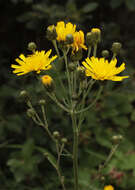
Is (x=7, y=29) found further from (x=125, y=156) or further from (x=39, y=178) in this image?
(x=125, y=156)

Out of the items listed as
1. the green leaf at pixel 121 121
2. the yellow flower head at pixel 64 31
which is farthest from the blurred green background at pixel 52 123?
the yellow flower head at pixel 64 31

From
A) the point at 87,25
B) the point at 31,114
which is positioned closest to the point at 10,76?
the point at 87,25

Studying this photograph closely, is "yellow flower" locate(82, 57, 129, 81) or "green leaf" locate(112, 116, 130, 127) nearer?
"yellow flower" locate(82, 57, 129, 81)

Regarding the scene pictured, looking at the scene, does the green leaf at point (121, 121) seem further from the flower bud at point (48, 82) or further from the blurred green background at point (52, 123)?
the flower bud at point (48, 82)

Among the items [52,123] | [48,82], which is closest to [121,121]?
[52,123]

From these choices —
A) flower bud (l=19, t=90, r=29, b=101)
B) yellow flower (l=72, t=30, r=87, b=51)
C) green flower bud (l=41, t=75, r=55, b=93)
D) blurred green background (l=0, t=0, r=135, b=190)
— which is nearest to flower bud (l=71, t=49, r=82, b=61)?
yellow flower (l=72, t=30, r=87, b=51)

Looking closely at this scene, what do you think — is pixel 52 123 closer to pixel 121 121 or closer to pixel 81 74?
pixel 121 121

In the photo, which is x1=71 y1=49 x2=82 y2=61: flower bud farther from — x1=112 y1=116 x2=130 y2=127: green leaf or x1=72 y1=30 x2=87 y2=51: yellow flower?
x1=112 y1=116 x2=130 y2=127: green leaf

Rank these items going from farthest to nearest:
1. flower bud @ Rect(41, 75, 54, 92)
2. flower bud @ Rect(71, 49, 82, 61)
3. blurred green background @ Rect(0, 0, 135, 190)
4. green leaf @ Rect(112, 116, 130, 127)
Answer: green leaf @ Rect(112, 116, 130, 127) < blurred green background @ Rect(0, 0, 135, 190) < flower bud @ Rect(71, 49, 82, 61) < flower bud @ Rect(41, 75, 54, 92)
